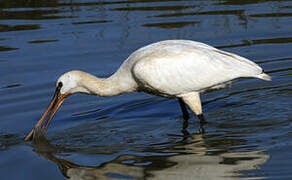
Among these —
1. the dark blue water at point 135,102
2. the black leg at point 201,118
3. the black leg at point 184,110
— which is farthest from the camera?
the black leg at point 184,110

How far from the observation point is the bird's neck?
8430 millimetres

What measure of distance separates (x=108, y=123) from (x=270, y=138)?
2289mm

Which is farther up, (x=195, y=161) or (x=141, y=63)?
(x=141, y=63)

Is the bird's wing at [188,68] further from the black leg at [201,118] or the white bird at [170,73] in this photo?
the black leg at [201,118]

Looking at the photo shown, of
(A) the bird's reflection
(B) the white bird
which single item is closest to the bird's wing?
(B) the white bird

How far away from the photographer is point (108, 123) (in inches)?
352

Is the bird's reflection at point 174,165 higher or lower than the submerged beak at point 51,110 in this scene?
lower

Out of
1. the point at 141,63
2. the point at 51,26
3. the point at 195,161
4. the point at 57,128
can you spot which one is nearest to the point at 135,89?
the point at 141,63

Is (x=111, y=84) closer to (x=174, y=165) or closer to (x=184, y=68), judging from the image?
(x=184, y=68)

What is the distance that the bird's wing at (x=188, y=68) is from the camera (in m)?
8.26

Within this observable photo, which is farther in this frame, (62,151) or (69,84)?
(69,84)

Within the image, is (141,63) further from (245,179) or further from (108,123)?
(245,179)

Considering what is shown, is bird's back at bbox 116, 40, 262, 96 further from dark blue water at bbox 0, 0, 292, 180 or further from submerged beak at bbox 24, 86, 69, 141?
→ submerged beak at bbox 24, 86, 69, 141

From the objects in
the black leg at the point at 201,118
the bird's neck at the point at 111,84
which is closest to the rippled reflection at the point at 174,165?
the black leg at the point at 201,118
